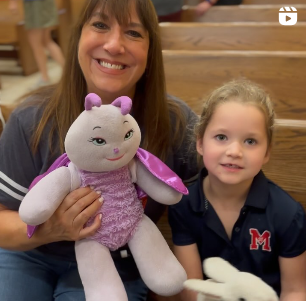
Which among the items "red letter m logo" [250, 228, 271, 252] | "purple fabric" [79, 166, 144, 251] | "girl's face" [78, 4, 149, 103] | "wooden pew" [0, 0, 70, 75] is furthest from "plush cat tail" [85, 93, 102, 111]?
"wooden pew" [0, 0, 70, 75]

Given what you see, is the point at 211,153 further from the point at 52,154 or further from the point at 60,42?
the point at 60,42

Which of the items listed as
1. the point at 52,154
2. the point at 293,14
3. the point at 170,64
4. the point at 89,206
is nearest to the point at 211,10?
the point at 293,14

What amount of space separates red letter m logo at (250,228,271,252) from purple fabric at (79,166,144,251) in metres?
0.29

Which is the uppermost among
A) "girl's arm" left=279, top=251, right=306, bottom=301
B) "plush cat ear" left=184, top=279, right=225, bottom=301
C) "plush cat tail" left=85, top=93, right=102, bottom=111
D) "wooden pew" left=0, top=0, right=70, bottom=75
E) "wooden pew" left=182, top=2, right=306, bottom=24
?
"plush cat tail" left=85, top=93, right=102, bottom=111

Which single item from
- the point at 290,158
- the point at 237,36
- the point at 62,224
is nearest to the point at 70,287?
the point at 62,224

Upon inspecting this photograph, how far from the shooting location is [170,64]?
5.48 ft

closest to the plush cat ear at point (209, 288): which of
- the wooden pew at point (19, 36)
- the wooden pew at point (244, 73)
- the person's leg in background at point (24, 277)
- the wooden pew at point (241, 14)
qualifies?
the person's leg in background at point (24, 277)

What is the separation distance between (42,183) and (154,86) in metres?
0.44

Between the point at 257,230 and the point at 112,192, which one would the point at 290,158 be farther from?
the point at 112,192

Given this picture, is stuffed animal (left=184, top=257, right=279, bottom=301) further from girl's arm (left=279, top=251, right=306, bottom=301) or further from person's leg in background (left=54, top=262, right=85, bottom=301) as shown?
person's leg in background (left=54, top=262, right=85, bottom=301)

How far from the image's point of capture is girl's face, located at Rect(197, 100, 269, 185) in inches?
34.5

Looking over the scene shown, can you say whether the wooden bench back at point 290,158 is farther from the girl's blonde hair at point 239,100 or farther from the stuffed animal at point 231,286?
the stuffed animal at point 231,286

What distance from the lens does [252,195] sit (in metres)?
0.95

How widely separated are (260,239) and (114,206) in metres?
0.35
